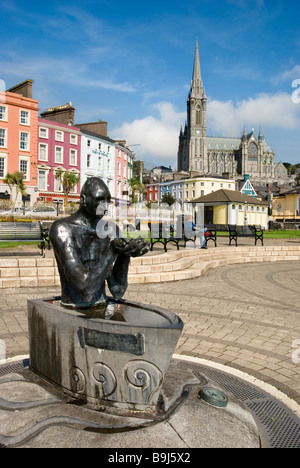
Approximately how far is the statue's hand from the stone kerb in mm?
6024

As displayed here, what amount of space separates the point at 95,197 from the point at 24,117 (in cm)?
3771

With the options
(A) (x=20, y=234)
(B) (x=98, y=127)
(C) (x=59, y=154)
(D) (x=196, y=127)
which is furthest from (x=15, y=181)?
(D) (x=196, y=127)

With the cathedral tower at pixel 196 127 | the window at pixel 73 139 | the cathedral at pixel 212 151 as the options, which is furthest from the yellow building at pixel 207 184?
the cathedral tower at pixel 196 127

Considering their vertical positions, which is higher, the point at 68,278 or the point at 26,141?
the point at 26,141

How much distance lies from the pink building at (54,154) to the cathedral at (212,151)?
323 feet

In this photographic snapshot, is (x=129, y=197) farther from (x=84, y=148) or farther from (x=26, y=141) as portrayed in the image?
(x=26, y=141)

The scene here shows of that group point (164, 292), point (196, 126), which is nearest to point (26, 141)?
point (164, 292)

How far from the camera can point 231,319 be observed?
612 cm

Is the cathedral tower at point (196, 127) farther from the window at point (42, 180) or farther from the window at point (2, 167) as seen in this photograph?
the window at point (2, 167)

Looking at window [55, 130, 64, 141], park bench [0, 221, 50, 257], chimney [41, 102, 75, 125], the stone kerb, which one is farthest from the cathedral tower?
park bench [0, 221, 50, 257]

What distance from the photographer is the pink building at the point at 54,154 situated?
128ft

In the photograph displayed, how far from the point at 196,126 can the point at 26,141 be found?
11601 centimetres

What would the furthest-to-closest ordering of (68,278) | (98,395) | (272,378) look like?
(272,378) < (68,278) < (98,395)

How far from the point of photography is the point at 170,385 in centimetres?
301
